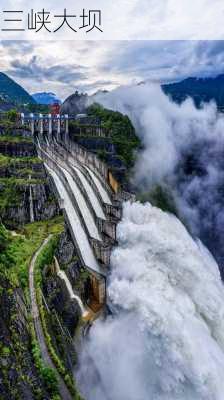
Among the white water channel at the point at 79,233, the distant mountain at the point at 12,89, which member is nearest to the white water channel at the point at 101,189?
the white water channel at the point at 79,233

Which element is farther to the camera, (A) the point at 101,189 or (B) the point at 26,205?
(A) the point at 101,189

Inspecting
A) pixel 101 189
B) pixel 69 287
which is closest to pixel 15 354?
pixel 69 287

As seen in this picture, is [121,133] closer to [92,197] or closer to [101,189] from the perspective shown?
[101,189]

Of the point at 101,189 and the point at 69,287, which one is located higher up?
the point at 101,189

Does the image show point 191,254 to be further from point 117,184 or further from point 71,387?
point 71,387

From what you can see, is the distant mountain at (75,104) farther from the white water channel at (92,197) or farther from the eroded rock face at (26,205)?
the eroded rock face at (26,205)

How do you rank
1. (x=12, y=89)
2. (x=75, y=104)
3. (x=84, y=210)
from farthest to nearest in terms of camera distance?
(x=12, y=89) < (x=75, y=104) < (x=84, y=210)

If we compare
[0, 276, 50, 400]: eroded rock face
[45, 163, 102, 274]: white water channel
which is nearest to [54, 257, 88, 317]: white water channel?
[45, 163, 102, 274]: white water channel
